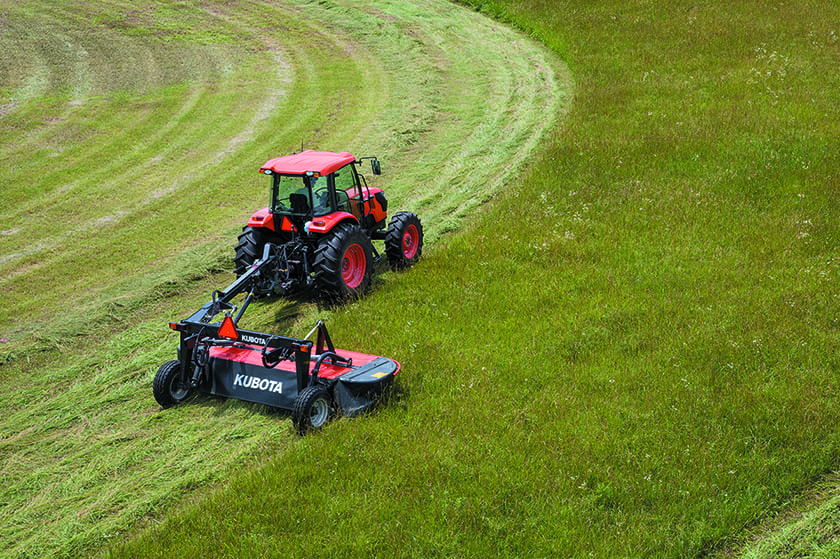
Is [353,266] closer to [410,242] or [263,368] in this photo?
[410,242]

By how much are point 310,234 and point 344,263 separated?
0.66 meters

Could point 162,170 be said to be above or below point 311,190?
below

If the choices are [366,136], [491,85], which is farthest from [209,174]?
[491,85]

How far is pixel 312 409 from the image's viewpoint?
25.7ft

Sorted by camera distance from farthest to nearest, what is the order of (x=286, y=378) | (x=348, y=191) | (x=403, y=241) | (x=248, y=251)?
(x=403, y=241) → (x=348, y=191) → (x=248, y=251) → (x=286, y=378)

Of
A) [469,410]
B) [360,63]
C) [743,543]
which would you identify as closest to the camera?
[743,543]

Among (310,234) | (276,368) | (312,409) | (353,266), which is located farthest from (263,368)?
(353,266)

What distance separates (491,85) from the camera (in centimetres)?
2153

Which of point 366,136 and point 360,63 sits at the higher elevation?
point 360,63

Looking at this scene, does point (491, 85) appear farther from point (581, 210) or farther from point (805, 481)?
point (805, 481)

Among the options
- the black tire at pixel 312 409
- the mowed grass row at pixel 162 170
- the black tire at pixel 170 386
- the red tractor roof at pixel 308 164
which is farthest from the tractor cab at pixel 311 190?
the black tire at pixel 312 409

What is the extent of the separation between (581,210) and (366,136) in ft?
21.4

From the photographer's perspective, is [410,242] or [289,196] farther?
[410,242]

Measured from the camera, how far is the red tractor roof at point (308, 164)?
10.2m
